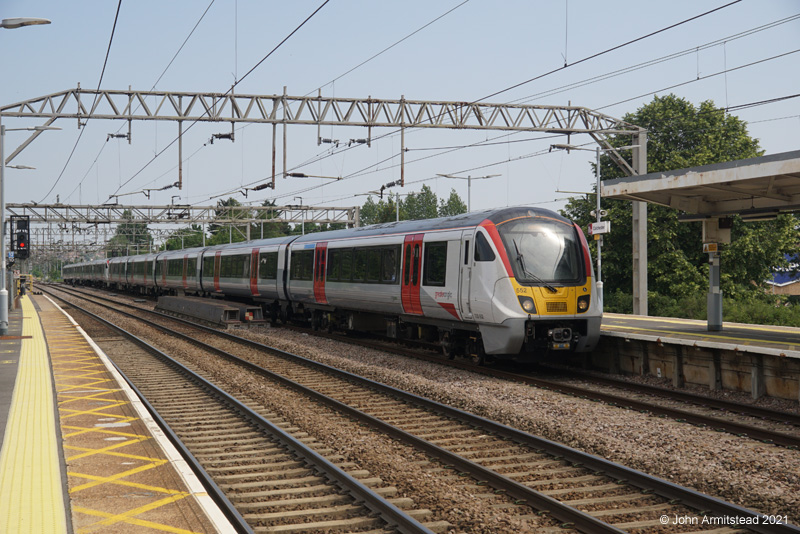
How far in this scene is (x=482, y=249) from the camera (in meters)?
14.9

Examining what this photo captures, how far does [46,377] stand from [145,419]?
4.56m

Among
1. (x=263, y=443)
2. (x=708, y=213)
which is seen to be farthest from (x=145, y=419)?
(x=708, y=213)

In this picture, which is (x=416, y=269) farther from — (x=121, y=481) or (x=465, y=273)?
(x=121, y=481)

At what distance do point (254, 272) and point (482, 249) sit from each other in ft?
55.8

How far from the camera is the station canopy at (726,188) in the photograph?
13.0m

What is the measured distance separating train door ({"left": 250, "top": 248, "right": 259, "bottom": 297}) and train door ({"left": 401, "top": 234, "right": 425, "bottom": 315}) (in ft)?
42.9

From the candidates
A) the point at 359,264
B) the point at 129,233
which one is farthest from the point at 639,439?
the point at 129,233

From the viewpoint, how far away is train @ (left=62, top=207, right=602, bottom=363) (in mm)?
14562

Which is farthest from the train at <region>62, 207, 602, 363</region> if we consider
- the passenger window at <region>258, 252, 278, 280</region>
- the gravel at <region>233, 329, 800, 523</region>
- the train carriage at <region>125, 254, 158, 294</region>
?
the train carriage at <region>125, 254, 158, 294</region>

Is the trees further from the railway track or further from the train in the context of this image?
the railway track

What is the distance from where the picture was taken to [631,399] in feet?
39.1

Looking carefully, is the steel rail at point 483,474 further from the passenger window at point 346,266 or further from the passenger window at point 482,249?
the passenger window at point 346,266

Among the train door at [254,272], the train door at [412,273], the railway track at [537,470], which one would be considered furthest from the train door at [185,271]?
the railway track at [537,470]

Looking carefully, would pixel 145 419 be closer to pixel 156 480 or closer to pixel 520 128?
pixel 156 480
